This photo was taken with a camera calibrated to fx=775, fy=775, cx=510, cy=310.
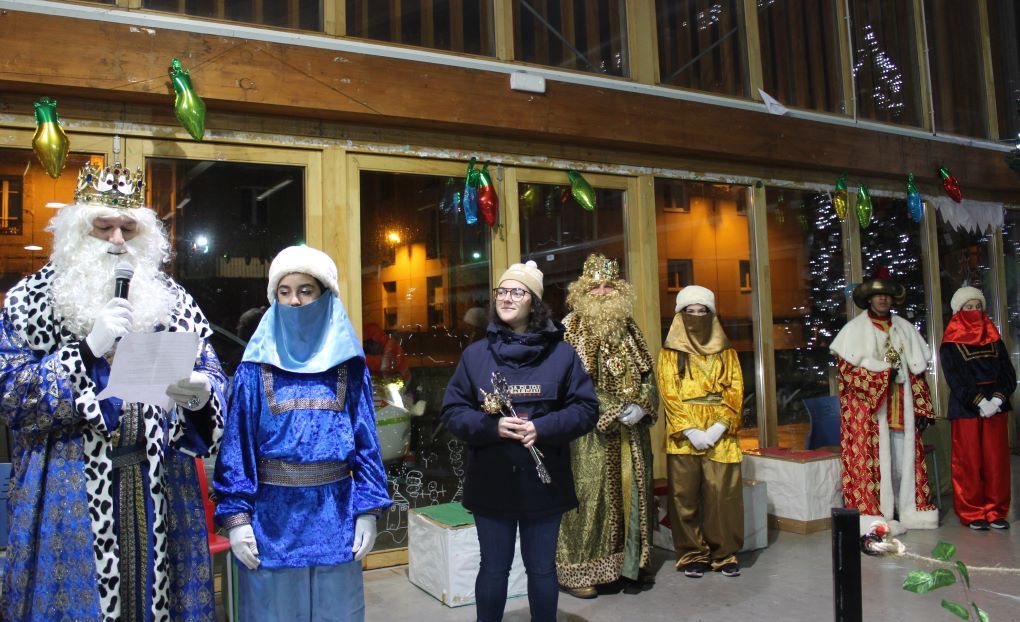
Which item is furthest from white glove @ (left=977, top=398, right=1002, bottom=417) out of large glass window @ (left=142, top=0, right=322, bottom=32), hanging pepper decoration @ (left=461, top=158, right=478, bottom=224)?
large glass window @ (left=142, top=0, right=322, bottom=32)

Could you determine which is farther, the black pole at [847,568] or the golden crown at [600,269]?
the golden crown at [600,269]

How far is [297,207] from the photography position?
4.67 m

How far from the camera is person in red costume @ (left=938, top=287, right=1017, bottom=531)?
543 centimetres

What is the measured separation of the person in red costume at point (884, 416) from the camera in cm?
521

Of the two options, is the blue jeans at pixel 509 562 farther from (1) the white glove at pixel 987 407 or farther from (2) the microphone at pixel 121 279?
(1) the white glove at pixel 987 407

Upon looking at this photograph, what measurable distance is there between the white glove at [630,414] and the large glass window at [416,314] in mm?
1359

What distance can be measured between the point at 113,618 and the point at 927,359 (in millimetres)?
5274

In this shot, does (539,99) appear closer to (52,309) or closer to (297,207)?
(297,207)

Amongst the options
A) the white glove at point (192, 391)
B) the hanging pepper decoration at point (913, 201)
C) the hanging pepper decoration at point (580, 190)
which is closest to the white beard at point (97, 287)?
the white glove at point (192, 391)

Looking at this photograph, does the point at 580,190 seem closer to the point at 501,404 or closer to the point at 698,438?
the point at 698,438

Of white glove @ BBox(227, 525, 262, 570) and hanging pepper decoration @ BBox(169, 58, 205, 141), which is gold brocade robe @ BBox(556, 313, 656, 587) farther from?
hanging pepper decoration @ BBox(169, 58, 205, 141)

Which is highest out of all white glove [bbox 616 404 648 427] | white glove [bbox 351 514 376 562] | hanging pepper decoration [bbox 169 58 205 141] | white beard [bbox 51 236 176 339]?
hanging pepper decoration [bbox 169 58 205 141]

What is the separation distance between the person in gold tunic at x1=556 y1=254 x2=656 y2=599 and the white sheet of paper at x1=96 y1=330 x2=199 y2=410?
2.26m

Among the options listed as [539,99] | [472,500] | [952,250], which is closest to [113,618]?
[472,500]
